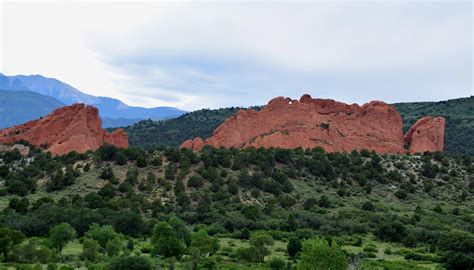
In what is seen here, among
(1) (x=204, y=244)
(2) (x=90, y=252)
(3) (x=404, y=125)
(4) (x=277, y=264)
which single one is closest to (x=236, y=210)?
(1) (x=204, y=244)

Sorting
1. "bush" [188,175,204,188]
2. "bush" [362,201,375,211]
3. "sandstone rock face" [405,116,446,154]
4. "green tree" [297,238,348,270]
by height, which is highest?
"sandstone rock face" [405,116,446,154]

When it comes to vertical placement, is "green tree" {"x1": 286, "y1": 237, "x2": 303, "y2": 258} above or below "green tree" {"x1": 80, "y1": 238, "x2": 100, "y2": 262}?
above

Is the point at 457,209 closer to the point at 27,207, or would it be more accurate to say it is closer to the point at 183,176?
the point at 183,176

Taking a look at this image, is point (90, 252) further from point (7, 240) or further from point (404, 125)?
point (404, 125)

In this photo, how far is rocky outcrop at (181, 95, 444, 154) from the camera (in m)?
98.8

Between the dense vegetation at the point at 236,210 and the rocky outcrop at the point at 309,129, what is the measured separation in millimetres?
8582

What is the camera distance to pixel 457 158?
9125 centimetres

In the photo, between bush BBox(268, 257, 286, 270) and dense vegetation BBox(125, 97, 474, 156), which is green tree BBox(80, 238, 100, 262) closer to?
bush BBox(268, 257, 286, 270)

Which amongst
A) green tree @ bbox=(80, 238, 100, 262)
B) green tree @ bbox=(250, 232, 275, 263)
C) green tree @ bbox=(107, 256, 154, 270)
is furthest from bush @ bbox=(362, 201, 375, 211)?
green tree @ bbox=(107, 256, 154, 270)

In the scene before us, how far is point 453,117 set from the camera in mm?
141125

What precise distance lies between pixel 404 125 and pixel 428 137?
38.7 metres

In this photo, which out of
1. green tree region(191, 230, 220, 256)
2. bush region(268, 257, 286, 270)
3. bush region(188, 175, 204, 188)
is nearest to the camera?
bush region(268, 257, 286, 270)

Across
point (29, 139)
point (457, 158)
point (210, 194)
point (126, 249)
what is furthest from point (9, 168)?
point (457, 158)

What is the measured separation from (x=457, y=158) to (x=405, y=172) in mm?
12497
